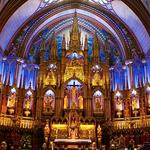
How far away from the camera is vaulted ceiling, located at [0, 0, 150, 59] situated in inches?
947

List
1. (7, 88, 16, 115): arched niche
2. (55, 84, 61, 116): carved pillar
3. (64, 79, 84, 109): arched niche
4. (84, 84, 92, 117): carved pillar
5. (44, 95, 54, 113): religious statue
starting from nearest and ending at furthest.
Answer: (7, 88, 16, 115): arched niche, (55, 84, 61, 116): carved pillar, (84, 84, 92, 117): carved pillar, (44, 95, 54, 113): religious statue, (64, 79, 84, 109): arched niche

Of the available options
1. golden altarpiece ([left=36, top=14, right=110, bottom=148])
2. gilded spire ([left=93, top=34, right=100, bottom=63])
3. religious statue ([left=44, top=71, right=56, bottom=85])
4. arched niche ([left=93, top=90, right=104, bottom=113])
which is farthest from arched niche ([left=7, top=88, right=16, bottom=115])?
gilded spire ([left=93, top=34, right=100, bottom=63])

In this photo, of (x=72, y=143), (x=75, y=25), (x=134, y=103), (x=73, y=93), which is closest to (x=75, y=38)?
(x=75, y=25)

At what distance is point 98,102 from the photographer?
23.8m

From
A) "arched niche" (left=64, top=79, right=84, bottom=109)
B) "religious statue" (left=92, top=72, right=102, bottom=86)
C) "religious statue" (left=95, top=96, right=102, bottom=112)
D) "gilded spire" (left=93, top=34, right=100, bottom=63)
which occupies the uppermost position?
"gilded spire" (left=93, top=34, right=100, bottom=63)

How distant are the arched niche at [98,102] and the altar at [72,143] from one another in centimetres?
482

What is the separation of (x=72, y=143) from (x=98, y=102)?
Answer: 6.35 m

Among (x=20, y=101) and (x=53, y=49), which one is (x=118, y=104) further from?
(x=20, y=101)

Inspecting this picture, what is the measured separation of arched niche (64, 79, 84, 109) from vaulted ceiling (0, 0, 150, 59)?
5.84 m

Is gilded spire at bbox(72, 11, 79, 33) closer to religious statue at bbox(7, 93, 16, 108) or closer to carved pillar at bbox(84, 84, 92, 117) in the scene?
carved pillar at bbox(84, 84, 92, 117)

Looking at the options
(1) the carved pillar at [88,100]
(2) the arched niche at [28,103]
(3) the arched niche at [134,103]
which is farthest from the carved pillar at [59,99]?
(3) the arched niche at [134,103]

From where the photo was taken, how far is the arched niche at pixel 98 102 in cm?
2344

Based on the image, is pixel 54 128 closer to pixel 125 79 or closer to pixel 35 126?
pixel 35 126

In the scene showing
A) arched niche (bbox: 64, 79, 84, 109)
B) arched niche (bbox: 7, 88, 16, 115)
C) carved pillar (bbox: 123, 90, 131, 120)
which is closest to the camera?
arched niche (bbox: 7, 88, 16, 115)
